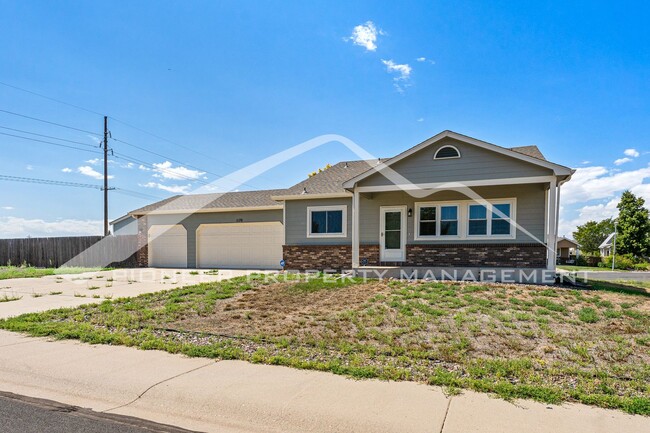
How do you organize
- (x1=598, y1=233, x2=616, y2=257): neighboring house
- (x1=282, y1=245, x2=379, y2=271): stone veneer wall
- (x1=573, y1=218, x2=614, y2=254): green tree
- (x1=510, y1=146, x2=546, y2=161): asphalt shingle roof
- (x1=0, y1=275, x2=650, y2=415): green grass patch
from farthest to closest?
(x1=573, y1=218, x2=614, y2=254): green tree → (x1=598, y1=233, x2=616, y2=257): neighboring house → (x1=510, y1=146, x2=546, y2=161): asphalt shingle roof → (x1=282, y1=245, x2=379, y2=271): stone veneer wall → (x1=0, y1=275, x2=650, y2=415): green grass patch

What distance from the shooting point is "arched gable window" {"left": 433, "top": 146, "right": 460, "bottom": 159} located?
40.5 ft

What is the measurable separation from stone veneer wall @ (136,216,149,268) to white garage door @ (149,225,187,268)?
0.79 feet

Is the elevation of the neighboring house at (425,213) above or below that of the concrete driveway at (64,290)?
above

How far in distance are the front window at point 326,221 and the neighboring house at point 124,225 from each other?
1710cm

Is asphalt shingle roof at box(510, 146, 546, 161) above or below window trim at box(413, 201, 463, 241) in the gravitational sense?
above

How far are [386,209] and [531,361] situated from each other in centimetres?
971

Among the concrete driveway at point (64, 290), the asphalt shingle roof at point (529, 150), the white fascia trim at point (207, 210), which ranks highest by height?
the asphalt shingle roof at point (529, 150)

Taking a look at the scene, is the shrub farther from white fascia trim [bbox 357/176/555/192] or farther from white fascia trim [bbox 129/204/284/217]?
white fascia trim [bbox 129/204/284/217]

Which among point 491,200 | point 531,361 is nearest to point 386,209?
point 491,200

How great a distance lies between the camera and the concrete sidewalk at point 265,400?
3314mm

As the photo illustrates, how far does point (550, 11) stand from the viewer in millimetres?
9977

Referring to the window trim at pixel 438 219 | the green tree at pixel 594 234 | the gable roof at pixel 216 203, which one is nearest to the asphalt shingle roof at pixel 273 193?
the gable roof at pixel 216 203

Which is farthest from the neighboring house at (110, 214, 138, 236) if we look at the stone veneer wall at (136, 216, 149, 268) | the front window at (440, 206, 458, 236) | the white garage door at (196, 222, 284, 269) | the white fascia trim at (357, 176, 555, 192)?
the front window at (440, 206, 458, 236)

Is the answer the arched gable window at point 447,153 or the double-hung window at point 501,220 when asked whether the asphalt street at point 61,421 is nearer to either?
the arched gable window at point 447,153
